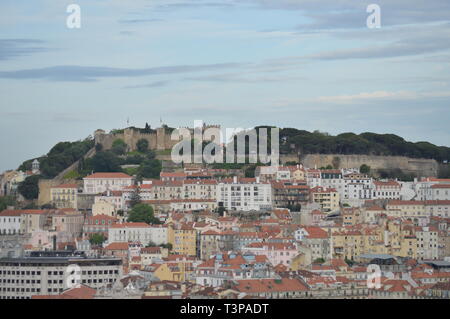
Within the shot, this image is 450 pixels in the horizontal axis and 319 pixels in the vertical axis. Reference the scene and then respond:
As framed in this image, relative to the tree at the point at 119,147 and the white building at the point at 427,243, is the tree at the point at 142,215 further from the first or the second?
the tree at the point at 119,147

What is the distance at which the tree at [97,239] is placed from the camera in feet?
160

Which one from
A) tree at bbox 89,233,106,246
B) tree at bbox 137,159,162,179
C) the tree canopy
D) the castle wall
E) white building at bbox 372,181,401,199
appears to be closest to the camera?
tree at bbox 89,233,106,246

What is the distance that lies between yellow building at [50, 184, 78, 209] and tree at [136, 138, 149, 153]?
6683 millimetres

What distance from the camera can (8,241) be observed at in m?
50.0

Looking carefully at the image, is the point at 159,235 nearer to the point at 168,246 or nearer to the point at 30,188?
the point at 168,246

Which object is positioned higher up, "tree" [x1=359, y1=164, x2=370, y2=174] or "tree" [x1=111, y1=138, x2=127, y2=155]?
"tree" [x1=111, y1=138, x2=127, y2=155]

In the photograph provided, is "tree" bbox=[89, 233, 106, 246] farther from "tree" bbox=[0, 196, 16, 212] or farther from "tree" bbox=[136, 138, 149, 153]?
"tree" bbox=[136, 138, 149, 153]

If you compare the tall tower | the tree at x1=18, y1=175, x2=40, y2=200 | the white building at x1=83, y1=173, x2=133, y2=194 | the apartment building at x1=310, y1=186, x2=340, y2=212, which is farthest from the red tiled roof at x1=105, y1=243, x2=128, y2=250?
the tall tower

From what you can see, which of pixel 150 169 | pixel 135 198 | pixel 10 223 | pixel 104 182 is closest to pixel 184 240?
pixel 135 198

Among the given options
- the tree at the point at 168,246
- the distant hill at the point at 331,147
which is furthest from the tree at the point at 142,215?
the distant hill at the point at 331,147

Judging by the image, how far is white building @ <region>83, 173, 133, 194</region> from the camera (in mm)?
55781
